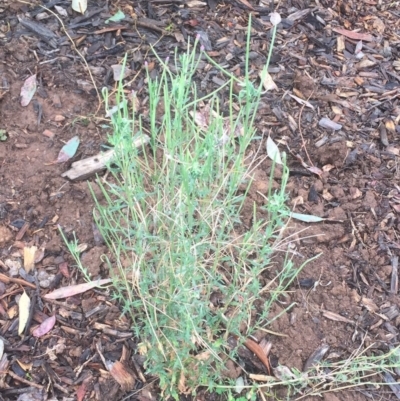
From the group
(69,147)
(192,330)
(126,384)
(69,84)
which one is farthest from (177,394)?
(69,84)

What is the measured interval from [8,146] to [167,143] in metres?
0.95

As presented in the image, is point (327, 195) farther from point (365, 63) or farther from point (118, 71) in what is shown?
point (118, 71)

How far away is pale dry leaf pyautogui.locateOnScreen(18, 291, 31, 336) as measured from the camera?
191 cm

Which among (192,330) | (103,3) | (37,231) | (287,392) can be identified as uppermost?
(103,3)

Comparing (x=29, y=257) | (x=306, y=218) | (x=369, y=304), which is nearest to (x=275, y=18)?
(x=306, y=218)

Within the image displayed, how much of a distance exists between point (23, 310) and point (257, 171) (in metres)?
0.99

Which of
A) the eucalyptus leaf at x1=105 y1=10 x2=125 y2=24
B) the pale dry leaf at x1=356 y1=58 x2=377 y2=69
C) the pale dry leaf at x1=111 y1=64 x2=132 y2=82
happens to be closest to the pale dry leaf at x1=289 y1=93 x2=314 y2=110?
the pale dry leaf at x1=356 y1=58 x2=377 y2=69

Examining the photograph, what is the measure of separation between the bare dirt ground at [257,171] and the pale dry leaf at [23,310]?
0.07 ft

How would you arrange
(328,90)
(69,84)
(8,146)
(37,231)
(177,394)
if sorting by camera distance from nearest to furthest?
(177,394) < (37,231) < (8,146) < (69,84) < (328,90)

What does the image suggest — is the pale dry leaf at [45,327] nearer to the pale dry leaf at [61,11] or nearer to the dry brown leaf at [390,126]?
the pale dry leaf at [61,11]

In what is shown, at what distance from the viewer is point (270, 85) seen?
2594mm

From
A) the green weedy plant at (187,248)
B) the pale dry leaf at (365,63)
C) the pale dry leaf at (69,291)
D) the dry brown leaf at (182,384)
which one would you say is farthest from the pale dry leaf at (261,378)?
the pale dry leaf at (365,63)

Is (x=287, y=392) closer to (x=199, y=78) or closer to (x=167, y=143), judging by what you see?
(x=167, y=143)

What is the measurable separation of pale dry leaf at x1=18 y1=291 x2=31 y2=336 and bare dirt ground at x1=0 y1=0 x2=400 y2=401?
0.07 ft
